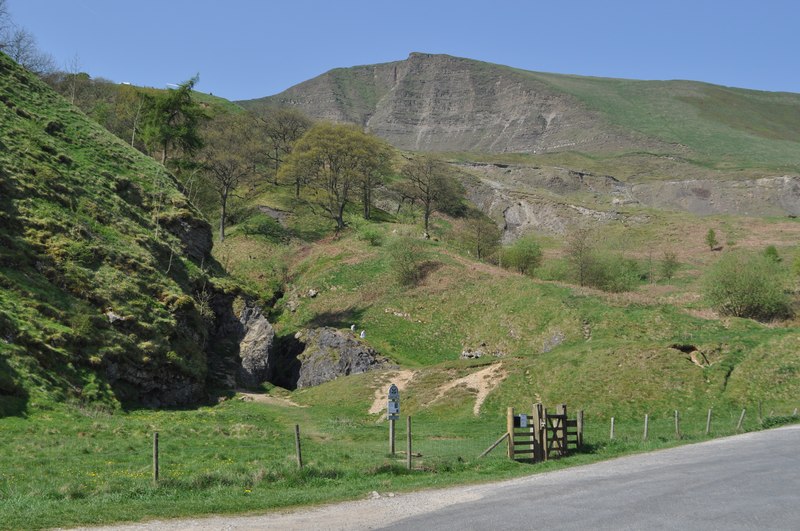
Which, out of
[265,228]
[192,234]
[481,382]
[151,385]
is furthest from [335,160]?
[151,385]

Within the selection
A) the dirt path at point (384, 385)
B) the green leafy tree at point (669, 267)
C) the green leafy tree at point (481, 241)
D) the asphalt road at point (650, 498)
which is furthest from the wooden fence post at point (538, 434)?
the green leafy tree at point (669, 267)

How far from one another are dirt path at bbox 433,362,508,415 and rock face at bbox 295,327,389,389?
9266 millimetres

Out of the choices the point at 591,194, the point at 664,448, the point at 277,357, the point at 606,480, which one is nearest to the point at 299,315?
the point at 277,357

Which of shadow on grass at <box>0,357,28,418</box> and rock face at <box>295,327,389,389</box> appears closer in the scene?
shadow on grass at <box>0,357,28,418</box>

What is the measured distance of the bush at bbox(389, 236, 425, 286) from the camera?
210 feet

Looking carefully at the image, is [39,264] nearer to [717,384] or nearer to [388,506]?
[388,506]

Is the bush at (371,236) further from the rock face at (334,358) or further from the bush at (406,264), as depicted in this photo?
the rock face at (334,358)

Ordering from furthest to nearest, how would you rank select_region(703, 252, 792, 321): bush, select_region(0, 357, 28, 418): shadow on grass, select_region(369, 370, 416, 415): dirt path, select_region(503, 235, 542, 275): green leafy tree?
select_region(503, 235, 542, 275): green leafy tree → select_region(703, 252, 792, 321): bush → select_region(369, 370, 416, 415): dirt path → select_region(0, 357, 28, 418): shadow on grass

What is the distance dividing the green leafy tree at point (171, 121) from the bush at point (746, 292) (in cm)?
5708

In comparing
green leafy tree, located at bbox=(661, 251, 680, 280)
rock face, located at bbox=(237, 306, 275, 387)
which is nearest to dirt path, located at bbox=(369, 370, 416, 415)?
rock face, located at bbox=(237, 306, 275, 387)

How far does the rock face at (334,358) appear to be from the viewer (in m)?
48.4

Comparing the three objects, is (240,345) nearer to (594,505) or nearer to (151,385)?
(151,385)

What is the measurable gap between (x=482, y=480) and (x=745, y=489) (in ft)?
22.3

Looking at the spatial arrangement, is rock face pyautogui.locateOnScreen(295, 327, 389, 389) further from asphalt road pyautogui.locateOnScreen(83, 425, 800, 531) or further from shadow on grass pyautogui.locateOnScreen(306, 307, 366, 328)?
asphalt road pyautogui.locateOnScreen(83, 425, 800, 531)
